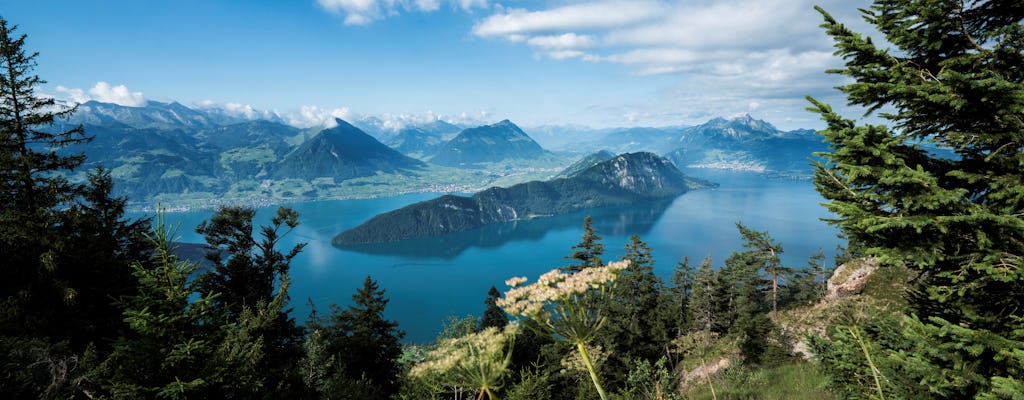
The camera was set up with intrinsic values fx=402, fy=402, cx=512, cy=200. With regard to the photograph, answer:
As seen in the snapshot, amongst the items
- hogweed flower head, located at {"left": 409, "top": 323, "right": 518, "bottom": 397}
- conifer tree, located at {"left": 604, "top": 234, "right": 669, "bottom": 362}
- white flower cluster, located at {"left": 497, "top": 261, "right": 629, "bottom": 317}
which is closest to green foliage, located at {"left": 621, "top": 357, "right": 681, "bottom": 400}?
white flower cluster, located at {"left": 497, "top": 261, "right": 629, "bottom": 317}

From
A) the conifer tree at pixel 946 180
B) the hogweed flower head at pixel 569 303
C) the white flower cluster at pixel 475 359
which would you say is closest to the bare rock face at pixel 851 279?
the conifer tree at pixel 946 180

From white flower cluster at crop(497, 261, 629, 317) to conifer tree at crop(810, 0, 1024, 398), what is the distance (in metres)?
3.69

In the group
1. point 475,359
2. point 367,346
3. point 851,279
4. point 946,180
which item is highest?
point 946,180

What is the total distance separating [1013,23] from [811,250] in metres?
175

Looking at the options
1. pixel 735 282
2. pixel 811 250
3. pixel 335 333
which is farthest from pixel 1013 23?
pixel 811 250

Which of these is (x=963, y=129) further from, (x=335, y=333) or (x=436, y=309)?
(x=436, y=309)

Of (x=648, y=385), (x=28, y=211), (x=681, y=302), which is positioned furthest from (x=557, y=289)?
(x=681, y=302)

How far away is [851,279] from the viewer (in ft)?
A: 114

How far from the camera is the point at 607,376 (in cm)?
3384

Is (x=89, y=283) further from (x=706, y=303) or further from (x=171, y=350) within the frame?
(x=706, y=303)

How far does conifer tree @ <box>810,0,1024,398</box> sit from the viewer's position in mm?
5047

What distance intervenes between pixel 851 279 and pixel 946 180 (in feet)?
122

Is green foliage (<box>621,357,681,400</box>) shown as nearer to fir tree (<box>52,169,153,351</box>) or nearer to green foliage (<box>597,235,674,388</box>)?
green foliage (<box>597,235,674,388</box>)

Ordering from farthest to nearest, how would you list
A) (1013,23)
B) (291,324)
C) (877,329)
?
(291,324) < (877,329) < (1013,23)
